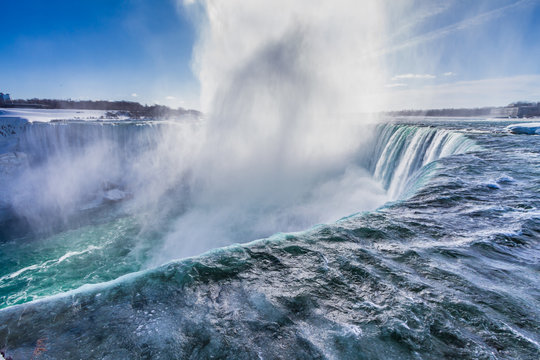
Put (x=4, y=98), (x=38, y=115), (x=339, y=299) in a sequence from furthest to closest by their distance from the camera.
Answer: (x=4, y=98) → (x=38, y=115) → (x=339, y=299)

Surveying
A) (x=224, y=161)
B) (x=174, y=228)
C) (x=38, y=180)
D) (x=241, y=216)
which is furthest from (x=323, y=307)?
(x=38, y=180)

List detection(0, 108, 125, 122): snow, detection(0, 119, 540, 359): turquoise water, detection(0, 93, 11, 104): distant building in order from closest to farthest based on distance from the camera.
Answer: detection(0, 119, 540, 359): turquoise water, detection(0, 108, 125, 122): snow, detection(0, 93, 11, 104): distant building

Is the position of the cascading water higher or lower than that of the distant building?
lower

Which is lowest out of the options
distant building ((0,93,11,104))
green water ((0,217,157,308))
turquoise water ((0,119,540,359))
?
green water ((0,217,157,308))

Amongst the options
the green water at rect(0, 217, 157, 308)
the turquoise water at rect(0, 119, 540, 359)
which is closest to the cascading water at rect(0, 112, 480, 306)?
the green water at rect(0, 217, 157, 308)

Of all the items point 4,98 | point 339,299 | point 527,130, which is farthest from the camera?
point 4,98

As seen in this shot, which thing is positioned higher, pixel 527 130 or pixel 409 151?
pixel 527 130

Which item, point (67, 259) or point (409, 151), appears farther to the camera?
point (409, 151)

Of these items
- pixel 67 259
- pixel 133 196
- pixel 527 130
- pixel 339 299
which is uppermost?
pixel 527 130

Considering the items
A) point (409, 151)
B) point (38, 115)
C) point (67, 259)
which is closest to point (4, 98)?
point (38, 115)

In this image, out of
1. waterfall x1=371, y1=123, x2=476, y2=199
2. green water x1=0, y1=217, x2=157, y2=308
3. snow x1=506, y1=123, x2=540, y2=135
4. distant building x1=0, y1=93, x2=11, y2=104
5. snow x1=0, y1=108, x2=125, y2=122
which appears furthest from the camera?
distant building x1=0, y1=93, x2=11, y2=104

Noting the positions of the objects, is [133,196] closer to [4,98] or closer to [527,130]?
[527,130]

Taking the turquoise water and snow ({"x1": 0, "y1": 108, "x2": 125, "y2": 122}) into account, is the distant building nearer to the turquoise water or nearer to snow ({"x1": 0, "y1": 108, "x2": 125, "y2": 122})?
snow ({"x1": 0, "y1": 108, "x2": 125, "y2": 122})

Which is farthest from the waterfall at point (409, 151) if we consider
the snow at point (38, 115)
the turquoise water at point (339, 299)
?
the snow at point (38, 115)
